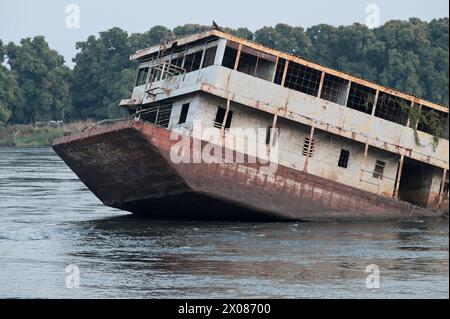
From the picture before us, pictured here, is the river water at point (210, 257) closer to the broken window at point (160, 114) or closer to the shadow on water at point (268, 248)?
the shadow on water at point (268, 248)

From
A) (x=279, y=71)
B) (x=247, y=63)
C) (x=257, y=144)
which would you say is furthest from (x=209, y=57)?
(x=257, y=144)

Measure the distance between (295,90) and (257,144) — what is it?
205 centimetres

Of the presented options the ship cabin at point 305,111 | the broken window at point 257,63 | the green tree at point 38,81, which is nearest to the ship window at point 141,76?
the ship cabin at point 305,111

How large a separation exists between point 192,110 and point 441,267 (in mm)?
10383

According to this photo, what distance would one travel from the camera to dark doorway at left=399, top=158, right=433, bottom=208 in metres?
36.1

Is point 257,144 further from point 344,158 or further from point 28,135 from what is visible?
point 28,135

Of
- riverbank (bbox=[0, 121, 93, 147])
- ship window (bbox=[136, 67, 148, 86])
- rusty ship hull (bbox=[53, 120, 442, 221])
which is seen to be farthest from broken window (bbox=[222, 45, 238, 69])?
riverbank (bbox=[0, 121, 93, 147])

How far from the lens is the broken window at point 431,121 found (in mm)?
35438

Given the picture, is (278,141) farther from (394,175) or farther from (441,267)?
(441,267)

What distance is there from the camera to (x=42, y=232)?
3069 cm

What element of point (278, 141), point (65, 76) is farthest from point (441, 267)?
point (65, 76)

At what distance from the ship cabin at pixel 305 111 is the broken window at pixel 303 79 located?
0.10 ft

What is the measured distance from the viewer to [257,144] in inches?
1288

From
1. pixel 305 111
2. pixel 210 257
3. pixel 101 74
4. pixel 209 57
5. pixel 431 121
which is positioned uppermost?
pixel 101 74
